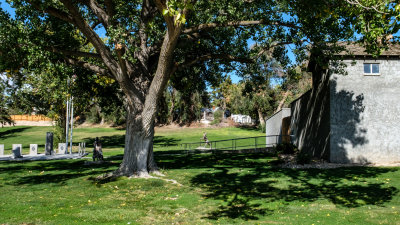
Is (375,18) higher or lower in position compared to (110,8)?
lower

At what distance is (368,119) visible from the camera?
59.7 ft

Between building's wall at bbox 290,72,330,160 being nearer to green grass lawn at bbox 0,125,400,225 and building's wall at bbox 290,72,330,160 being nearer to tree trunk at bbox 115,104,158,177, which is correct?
green grass lawn at bbox 0,125,400,225

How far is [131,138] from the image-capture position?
1365 cm

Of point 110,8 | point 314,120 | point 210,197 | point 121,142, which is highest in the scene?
point 110,8

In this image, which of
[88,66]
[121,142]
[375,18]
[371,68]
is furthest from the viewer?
Answer: [121,142]

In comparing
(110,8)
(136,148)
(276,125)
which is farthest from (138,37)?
(276,125)

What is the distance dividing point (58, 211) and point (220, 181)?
6.46m

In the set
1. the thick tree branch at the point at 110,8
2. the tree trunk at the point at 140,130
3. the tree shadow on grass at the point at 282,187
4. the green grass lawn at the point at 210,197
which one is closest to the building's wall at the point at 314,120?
the tree shadow on grass at the point at 282,187

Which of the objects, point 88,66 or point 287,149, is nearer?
point 88,66

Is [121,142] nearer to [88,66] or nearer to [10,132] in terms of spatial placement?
[10,132]

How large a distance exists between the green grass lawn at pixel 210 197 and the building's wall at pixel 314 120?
3.64 meters

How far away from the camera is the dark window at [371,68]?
18359mm

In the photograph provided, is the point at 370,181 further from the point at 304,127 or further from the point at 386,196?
the point at 304,127

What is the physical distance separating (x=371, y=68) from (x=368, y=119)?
2.68m
